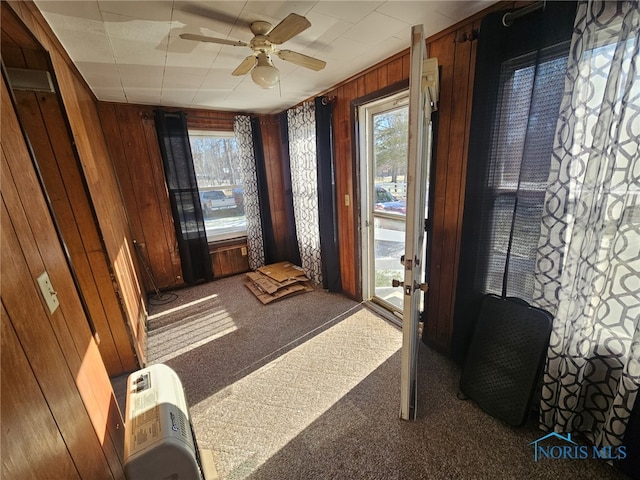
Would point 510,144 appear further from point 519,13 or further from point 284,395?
point 284,395

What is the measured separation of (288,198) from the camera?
3.89 m

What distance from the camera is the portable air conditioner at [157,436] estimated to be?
90 centimetres

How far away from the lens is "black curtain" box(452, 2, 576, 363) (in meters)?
1.26

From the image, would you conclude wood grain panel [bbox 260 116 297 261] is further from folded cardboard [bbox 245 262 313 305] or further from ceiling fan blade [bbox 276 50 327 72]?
ceiling fan blade [bbox 276 50 327 72]

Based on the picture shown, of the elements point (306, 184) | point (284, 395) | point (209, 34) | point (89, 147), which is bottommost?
point (284, 395)

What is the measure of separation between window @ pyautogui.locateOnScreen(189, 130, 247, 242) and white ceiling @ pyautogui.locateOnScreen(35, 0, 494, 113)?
106 centimetres

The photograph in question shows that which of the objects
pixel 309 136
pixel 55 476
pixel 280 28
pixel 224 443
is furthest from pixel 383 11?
pixel 224 443

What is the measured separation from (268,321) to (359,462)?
5.07 ft

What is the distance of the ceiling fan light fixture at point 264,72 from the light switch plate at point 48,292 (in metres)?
1.39

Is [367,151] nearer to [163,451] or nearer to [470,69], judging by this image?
[470,69]

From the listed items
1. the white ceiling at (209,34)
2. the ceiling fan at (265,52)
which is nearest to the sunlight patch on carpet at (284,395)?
the ceiling fan at (265,52)

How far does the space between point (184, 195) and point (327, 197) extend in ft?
6.05

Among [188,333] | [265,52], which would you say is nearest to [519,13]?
[265,52]

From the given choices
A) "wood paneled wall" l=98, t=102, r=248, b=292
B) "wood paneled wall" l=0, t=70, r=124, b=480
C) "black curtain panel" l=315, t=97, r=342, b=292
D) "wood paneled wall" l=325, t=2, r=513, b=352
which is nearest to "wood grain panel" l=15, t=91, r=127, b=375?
"wood paneled wall" l=0, t=70, r=124, b=480
